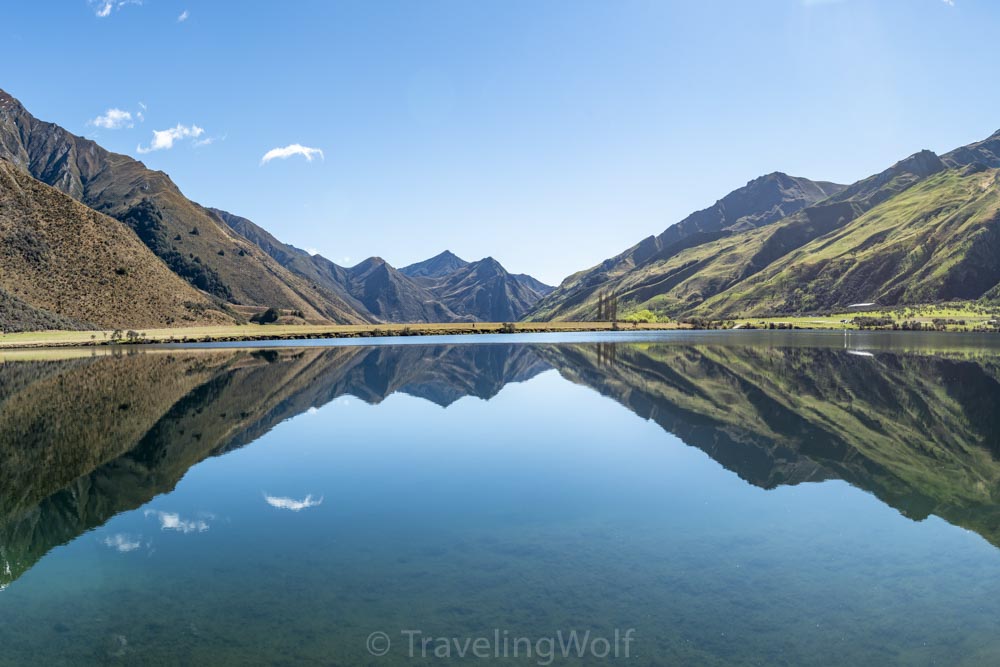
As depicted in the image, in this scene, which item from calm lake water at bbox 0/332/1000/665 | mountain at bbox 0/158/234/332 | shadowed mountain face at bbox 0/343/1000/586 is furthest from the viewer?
mountain at bbox 0/158/234/332

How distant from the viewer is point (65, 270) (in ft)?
560

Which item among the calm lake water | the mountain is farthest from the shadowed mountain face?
the mountain

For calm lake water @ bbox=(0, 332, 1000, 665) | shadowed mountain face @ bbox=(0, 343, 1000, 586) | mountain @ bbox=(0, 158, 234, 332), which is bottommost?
calm lake water @ bbox=(0, 332, 1000, 665)

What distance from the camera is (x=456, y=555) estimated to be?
15.0 m

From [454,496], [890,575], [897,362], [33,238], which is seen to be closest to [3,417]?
[454,496]

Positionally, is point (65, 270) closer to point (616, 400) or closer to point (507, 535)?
point (616, 400)

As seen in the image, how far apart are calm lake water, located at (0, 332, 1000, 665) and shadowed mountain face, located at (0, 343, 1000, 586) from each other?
26 cm

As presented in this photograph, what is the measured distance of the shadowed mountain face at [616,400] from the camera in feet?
68.3

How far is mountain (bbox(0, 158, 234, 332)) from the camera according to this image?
157m

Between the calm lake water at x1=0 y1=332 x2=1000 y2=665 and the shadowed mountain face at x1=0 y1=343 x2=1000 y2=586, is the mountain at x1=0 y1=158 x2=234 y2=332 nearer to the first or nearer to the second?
the shadowed mountain face at x1=0 y1=343 x2=1000 y2=586

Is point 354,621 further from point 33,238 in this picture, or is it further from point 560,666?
point 33,238

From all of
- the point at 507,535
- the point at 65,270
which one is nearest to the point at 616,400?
the point at 507,535

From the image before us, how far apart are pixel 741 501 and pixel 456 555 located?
1068 centimetres

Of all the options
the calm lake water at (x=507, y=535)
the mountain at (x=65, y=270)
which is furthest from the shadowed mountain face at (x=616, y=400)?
the mountain at (x=65, y=270)
